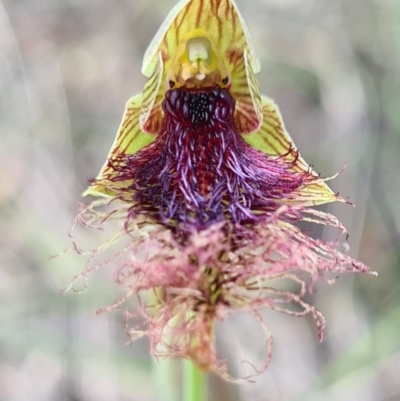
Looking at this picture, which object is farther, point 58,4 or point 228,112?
point 58,4

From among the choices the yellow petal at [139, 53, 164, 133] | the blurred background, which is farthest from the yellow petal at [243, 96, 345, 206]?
the blurred background

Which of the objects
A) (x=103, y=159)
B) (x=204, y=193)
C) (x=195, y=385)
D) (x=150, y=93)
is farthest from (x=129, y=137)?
(x=103, y=159)

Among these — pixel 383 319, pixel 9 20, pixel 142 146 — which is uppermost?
pixel 9 20

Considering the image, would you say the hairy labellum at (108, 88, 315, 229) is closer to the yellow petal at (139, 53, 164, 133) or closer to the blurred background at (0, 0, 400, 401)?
the yellow petal at (139, 53, 164, 133)

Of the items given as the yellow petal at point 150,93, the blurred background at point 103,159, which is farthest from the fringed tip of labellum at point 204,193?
the blurred background at point 103,159

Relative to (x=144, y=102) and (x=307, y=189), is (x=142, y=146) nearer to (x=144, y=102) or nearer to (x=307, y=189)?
(x=144, y=102)

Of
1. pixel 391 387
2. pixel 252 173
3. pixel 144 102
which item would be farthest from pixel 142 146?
pixel 391 387
